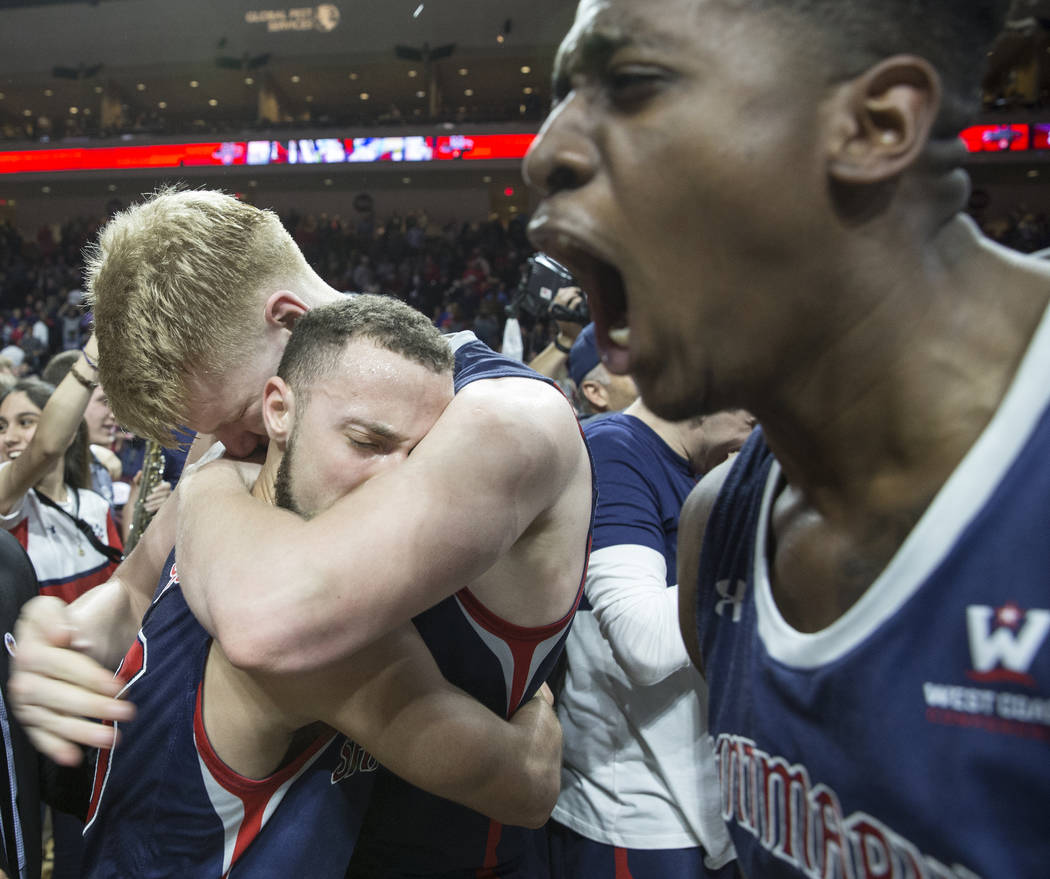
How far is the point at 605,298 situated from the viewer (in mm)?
726

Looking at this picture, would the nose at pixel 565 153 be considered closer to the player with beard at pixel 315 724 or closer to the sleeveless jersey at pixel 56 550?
the player with beard at pixel 315 724

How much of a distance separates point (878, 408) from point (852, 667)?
0.20 meters

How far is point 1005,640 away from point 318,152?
1946 cm

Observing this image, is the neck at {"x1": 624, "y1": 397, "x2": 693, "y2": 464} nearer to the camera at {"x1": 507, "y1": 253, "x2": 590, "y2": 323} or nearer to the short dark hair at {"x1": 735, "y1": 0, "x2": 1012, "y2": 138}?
the camera at {"x1": 507, "y1": 253, "x2": 590, "y2": 323}

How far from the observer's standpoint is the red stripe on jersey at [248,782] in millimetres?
1281

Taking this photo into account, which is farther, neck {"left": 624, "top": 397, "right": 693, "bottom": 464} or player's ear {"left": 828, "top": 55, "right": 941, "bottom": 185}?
neck {"left": 624, "top": 397, "right": 693, "bottom": 464}

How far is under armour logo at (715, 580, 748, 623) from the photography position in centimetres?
86

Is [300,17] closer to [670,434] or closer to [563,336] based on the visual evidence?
[563,336]

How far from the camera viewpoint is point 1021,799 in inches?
22.2

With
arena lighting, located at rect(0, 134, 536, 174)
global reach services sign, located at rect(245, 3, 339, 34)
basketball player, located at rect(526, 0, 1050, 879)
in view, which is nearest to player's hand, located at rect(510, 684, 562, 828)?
basketball player, located at rect(526, 0, 1050, 879)

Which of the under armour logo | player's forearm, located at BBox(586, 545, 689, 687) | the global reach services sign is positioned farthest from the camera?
the global reach services sign

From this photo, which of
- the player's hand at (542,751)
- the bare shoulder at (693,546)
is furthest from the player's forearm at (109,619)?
the bare shoulder at (693,546)

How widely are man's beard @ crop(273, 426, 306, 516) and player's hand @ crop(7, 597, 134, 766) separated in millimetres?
328

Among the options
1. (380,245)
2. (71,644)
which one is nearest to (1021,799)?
(71,644)
